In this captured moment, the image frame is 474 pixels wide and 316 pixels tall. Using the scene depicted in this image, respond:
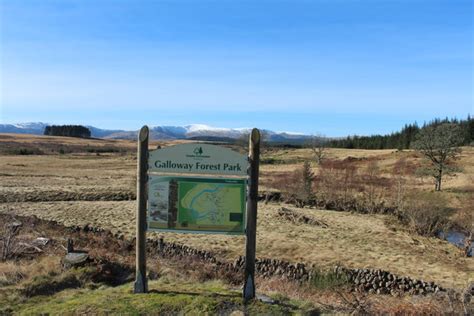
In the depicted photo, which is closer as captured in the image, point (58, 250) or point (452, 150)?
point (58, 250)

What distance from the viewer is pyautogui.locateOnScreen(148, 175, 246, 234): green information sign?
24.3ft

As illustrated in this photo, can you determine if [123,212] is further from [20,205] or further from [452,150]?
[452,150]

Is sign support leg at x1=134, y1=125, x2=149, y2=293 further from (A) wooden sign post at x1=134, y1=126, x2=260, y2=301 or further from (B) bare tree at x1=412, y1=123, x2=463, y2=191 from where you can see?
(B) bare tree at x1=412, y1=123, x2=463, y2=191

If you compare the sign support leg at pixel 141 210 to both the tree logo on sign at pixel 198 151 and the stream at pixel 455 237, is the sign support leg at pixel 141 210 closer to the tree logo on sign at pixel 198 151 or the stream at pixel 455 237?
the tree logo on sign at pixel 198 151

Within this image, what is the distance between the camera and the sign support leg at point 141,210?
23.9 ft

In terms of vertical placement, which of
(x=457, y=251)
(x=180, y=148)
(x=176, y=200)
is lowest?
(x=457, y=251)

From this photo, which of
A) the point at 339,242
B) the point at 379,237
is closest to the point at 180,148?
the point at 339,242

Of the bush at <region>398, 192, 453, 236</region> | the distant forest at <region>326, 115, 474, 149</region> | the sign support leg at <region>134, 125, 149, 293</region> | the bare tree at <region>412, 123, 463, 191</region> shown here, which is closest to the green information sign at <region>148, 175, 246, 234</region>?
the sign support leg at <region>134, 125, 149, 293</region>

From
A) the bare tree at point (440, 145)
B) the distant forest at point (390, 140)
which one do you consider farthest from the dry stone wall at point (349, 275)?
the distant forest at point (390, 140)

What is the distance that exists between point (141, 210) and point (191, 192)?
3.05 ft

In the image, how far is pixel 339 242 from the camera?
1725cm

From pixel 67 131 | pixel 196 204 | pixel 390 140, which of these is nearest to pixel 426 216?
pixel 196 204

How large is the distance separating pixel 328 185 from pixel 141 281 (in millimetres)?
23770

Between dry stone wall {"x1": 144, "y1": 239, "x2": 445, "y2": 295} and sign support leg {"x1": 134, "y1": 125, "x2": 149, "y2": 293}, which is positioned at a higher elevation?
sign support leg {"x1": 134, "y1": 125, "x2": 149, "y2": 293}
